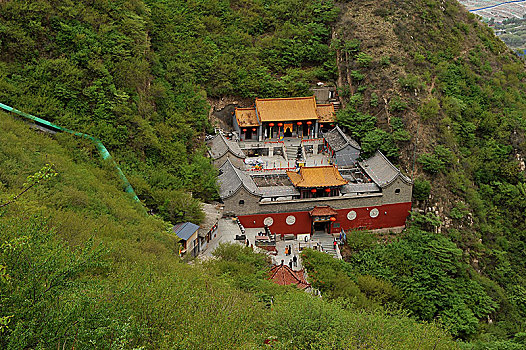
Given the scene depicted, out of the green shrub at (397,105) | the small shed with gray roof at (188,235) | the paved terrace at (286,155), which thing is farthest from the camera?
the paved terrace at (286,155)

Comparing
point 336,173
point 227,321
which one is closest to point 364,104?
point 336,173

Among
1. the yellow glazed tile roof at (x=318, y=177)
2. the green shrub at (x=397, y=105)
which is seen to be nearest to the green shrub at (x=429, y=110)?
the green shrub at (x=397, y=105)

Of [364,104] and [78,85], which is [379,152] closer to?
[364,104]

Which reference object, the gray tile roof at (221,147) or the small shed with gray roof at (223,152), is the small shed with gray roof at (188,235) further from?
the gray tile roof at (221,147)

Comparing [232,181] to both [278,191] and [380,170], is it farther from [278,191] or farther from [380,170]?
[380,170]

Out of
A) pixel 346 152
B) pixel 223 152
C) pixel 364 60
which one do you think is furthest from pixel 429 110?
pixel 223 152
